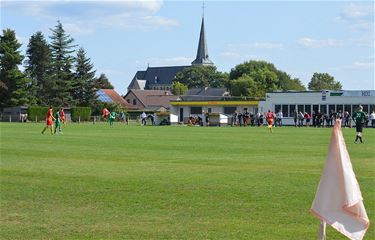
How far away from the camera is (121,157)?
77.6 ft

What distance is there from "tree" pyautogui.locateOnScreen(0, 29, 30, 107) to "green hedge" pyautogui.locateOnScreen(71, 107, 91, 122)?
8.69 metres

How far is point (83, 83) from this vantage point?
115 meters

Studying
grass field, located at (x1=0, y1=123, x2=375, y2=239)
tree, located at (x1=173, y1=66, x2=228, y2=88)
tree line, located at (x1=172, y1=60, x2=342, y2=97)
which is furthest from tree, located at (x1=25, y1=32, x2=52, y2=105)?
grass field, located at (x1=0, y1=123, x2=375, y2=239)

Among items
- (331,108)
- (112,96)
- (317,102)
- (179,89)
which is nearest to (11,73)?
(317,102)

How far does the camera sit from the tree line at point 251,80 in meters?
144

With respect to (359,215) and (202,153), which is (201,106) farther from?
(359,215)

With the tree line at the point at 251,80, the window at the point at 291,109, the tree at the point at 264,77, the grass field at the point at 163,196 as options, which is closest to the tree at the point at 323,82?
the tree line at the point at 251,80

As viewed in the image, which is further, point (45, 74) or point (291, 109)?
point (45, 74)

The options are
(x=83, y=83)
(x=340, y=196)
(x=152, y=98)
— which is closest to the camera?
(x=340, y=196)

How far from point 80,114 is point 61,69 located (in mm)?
15252

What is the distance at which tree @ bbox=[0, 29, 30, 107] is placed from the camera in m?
103

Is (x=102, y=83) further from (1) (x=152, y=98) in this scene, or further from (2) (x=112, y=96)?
(1) (x=152, y=98)

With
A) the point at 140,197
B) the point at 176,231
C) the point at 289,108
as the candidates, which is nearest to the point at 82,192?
the point at 140,197

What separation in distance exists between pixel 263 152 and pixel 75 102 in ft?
298
